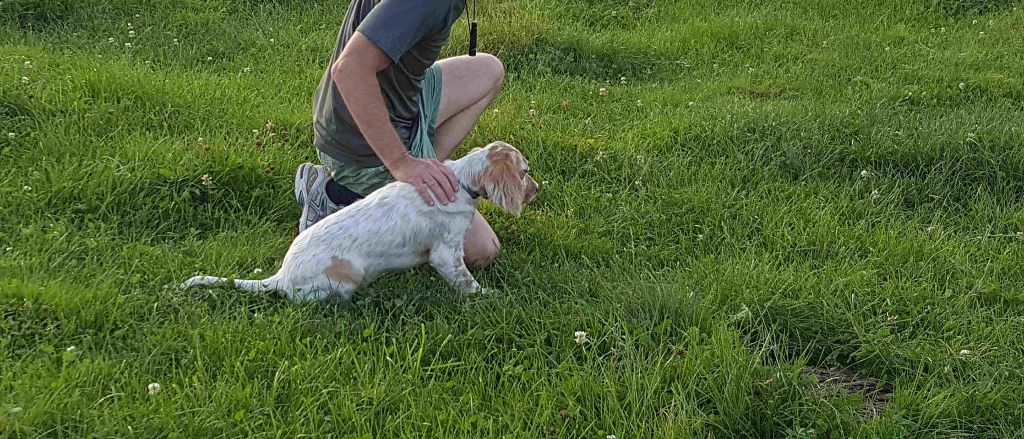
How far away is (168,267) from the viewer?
3.95m

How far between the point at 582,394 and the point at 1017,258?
244 cm

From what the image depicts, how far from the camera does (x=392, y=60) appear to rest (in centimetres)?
365

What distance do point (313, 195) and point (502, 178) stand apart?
102 cm

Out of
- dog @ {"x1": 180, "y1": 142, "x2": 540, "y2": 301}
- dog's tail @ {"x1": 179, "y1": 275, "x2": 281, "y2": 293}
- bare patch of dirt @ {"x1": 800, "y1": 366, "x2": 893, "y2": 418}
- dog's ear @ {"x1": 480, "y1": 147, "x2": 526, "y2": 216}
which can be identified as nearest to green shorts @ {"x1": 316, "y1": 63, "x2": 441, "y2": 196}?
dog @ {"x1": 180, "y1": 142, "x2": 540, "y2": 301}

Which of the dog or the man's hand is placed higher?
the man's hand

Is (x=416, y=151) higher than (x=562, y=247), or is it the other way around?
(x=416, y=151)

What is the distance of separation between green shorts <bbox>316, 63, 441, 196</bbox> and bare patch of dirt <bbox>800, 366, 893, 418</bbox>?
194 centimetres

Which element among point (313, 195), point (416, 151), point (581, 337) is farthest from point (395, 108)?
point (581, 337)

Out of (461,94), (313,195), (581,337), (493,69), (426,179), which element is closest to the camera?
(581,337)

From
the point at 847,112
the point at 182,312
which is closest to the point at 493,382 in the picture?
the point at 182,312

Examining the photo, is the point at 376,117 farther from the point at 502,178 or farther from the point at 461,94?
the point at 461,94

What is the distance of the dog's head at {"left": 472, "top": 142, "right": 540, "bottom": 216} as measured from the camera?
3.84 metres

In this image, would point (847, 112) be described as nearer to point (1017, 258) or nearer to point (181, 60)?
point (1017, 258)

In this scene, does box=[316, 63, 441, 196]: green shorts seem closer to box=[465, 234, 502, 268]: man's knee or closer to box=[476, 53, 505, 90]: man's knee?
box=[476, 53, 505, 90]: man's knee
